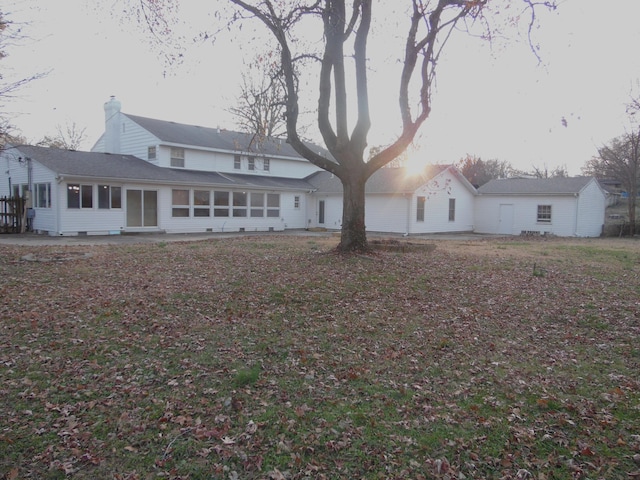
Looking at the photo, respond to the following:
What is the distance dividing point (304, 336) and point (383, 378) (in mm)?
1553

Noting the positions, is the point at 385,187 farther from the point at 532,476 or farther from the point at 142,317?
the point at 532,476

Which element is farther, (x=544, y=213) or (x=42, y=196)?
(x=544, y=213)

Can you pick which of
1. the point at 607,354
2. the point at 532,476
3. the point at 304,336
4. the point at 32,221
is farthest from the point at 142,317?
the point at 32,221

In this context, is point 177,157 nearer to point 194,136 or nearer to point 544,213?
point 194,136

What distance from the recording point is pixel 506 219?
30.8 metres

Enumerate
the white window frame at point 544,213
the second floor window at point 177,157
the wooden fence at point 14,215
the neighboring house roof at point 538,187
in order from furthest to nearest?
the white window frame at point 544,213, the neighboring house roof at point 538,187, the second floor window at point 177,157, the wooden fence at point 14,215

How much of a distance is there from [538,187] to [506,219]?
279cm

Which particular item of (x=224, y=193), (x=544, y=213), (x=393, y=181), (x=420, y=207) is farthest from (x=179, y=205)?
(x=544, y=213)

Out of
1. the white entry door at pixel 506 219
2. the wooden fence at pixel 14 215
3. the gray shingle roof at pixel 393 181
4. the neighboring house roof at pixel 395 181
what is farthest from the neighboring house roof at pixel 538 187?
the wooden fence at pixel 14 215

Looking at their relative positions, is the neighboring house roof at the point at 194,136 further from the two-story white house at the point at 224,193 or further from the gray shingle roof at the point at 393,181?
the gray shingle roof at the point at 393,181

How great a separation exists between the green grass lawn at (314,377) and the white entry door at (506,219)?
2170cm

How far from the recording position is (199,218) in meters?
25.2

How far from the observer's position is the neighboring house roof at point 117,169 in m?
20.7

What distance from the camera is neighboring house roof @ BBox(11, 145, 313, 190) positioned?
814 inches
